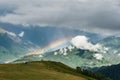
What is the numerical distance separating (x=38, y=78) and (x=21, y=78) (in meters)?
13.3

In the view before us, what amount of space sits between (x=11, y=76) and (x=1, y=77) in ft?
30.0

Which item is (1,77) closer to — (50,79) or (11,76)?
(11,76)

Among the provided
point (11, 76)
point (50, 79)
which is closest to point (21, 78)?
point (11, 76)

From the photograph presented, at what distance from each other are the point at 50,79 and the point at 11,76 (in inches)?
977

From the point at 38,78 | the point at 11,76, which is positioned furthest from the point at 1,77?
the point at 38,78

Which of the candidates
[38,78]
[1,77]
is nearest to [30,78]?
[38,78]

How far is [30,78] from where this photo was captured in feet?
631

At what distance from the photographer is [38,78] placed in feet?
645

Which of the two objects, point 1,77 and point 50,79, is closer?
point 1,77

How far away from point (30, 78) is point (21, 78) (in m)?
7.05

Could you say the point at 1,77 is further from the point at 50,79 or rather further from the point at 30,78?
the point at 50,79

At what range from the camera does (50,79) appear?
19762 cm

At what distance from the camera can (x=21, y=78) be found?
187 meters

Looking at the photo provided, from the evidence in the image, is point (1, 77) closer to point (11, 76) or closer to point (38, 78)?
point (11, 76)
